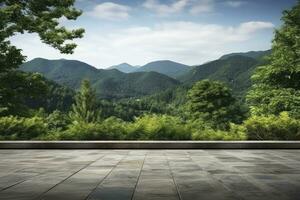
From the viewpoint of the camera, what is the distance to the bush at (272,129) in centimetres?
2027

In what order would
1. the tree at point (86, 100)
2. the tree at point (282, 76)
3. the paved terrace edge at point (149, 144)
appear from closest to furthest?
the paved terrace edge at point (149, 144)
the tree at point (282, 76)
the tree at point (86, 100)

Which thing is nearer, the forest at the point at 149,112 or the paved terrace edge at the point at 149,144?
the paved terrace edge at the point at 149,144

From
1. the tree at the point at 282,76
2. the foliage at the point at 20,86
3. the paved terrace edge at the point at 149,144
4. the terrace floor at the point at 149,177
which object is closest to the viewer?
the terrace floor at the point at 149,177

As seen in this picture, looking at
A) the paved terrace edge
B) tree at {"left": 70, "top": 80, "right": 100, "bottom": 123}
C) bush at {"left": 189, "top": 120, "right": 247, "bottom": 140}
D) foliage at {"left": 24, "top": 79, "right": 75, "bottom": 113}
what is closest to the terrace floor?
the paved terrace edge

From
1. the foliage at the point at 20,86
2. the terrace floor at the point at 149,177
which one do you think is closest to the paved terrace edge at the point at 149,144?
the terrace floor at the point at 149,177

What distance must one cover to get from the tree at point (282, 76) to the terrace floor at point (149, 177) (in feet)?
83.3

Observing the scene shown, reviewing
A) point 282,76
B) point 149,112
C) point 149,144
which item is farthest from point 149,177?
point 282,76

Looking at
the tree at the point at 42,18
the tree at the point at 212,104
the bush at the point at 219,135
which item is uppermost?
the tree at the point at 42,18

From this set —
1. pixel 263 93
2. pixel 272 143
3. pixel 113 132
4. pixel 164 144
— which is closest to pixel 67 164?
pixel 164 144

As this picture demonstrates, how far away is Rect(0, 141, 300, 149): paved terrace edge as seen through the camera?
60.3 feet

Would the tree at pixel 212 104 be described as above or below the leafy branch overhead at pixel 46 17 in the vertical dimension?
below

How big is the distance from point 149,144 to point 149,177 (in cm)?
814

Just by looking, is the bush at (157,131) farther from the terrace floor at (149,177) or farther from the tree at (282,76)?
the tree at (282,76)

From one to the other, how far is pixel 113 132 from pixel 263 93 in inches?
966
